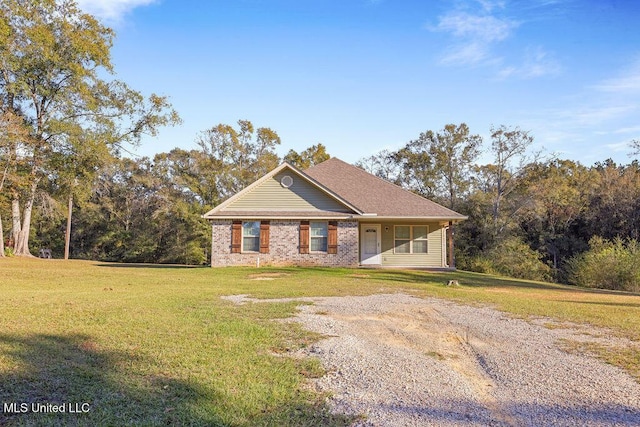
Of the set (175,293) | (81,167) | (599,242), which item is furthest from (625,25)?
(81,167)

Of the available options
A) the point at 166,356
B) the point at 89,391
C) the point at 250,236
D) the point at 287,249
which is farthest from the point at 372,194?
the point at 89,391

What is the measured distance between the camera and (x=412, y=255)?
68.0 ft

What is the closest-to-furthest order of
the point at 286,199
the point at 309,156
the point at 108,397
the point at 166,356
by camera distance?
the point at 108,397 < the point at 166,356 < the point at 286,199 < the point at 309,156

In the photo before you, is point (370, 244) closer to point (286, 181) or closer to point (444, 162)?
point (286, 181)

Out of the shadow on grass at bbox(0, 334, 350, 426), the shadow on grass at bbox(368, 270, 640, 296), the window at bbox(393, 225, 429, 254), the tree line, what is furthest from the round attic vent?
the shadow on grass at bbox(0, 334, 350, 426)

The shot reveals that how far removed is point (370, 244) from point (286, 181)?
494 cm

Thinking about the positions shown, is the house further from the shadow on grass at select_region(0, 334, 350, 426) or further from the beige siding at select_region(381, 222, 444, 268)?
the shadow on grass at select_region(0, 334, 350, 426)

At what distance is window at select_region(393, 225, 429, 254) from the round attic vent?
17.8 feet

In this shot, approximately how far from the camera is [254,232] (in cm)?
1928

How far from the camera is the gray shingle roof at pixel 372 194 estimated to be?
1959 centimetres

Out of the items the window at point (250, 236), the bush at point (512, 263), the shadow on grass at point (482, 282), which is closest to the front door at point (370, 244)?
the shadow on grass at point (482, 282)

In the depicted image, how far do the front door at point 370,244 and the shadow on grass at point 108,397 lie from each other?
1660cm

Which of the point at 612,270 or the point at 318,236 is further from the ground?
the point at 318,236

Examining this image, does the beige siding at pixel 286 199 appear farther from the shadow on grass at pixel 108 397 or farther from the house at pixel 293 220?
the shadow on grass at pixel 108 397
